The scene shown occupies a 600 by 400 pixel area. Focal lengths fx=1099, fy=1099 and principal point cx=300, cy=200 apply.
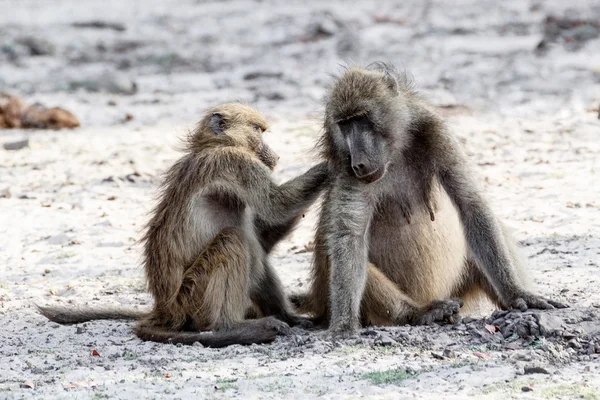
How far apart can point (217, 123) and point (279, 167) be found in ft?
11.6

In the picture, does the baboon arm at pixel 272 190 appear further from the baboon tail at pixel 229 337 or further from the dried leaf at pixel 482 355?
→ the dried leaf at pixel 482 355

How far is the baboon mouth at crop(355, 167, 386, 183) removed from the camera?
5.19m

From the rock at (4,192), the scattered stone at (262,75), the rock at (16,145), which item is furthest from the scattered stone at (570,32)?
the rock at (4,192)

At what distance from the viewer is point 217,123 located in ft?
19.7

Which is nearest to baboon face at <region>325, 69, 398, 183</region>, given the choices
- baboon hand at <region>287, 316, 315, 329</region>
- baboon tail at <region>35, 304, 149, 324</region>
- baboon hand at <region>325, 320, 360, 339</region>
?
baboon hand at <region>325, 320, 360, 339</region>

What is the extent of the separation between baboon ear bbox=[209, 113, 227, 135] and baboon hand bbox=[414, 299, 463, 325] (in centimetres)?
151

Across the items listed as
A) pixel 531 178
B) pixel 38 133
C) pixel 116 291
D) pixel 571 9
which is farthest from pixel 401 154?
pixel 571 9

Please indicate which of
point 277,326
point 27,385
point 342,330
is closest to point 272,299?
point 277,326

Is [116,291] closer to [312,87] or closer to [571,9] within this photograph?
[312,87]

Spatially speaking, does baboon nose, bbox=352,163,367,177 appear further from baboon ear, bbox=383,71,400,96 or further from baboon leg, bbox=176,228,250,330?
baboon leg, bbox=176,228,250,330

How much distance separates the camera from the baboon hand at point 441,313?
5359 mm

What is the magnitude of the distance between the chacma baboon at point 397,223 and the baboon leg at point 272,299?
15cm

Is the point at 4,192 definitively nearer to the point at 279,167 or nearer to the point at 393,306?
the point at 279,167

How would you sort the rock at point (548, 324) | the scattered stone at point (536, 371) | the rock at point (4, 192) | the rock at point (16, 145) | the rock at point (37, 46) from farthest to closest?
the rock at point (37, 46) → the rock at point (16, 145) → the rock at point (4, 192) → the rock at point (548, 324) → the scattered stone at point (536, 371)
